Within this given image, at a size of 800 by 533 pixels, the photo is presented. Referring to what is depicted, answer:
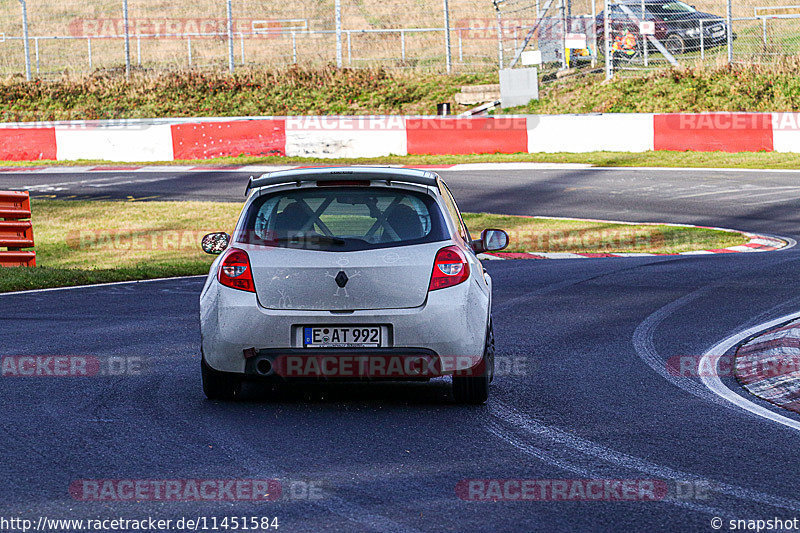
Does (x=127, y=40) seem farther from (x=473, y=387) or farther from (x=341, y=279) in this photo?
(x=473, y=387)

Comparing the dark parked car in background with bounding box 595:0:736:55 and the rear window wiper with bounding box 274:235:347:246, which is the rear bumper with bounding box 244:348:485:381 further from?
the dark parked car in background with bounding box 595:0:736:55

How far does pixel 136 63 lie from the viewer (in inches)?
1554

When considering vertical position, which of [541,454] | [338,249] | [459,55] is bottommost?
[541,454]

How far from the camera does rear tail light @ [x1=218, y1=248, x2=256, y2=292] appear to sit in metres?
6.73

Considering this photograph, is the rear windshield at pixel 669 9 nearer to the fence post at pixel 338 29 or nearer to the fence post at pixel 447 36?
the fence post at pixel 447 36

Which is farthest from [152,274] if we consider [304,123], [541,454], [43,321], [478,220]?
[304,123]

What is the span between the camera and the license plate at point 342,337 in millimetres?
6605

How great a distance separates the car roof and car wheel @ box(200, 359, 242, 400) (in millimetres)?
1185

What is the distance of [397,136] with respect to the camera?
29.6 m

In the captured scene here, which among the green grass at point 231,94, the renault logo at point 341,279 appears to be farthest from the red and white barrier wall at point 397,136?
the renault logo at point 341,279

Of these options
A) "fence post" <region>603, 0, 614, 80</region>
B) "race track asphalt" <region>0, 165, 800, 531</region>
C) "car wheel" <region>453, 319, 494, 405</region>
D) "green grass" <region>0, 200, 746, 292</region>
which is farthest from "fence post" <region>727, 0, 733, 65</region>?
"car wheel" <region>453, 319, 494, 405</region>

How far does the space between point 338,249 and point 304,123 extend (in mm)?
23893

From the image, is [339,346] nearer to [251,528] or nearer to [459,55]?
[251,528]

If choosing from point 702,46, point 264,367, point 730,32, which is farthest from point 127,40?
point 264,367
